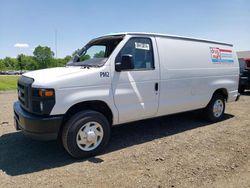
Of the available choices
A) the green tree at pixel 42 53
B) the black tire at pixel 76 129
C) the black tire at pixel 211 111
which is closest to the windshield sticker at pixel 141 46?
the black tire at pixel 76 129

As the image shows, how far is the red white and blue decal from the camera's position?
262 inches

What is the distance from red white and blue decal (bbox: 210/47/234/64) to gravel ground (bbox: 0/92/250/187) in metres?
1.85

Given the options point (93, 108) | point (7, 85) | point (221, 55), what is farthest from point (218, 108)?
point (7, 85)

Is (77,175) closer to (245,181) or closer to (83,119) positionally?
(83,119)

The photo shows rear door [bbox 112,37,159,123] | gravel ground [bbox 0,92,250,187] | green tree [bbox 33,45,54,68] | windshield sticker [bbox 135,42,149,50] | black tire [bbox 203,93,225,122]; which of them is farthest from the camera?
green tree [bbox 33,45,54,68]

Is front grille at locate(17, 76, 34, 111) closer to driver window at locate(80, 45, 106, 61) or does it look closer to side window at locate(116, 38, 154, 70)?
driver window at locate(80, 45, 106, 61)

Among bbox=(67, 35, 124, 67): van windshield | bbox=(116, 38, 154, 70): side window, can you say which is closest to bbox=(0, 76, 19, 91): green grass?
bbox=(67, 35, 124, 67): van windshield

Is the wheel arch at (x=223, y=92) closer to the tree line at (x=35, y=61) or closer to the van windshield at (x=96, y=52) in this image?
the van windshield at (x=96, y=52)

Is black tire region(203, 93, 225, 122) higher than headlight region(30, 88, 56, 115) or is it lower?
lower

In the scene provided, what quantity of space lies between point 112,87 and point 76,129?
99 cm

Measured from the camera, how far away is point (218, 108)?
699 cm

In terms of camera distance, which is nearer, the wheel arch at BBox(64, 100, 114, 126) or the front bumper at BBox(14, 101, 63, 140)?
the front bumper at BBox(14, 101, 63, 140)

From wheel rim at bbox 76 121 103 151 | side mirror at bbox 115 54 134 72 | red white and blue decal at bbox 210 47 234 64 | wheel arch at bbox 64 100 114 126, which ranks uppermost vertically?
red white and blue decal at bbox 210 47 234 64

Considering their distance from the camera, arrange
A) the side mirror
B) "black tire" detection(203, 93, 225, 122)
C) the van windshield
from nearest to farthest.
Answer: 1. the side mirror
2. the van windshield
3. "black tire" detection(203, 93, 225, 122)
